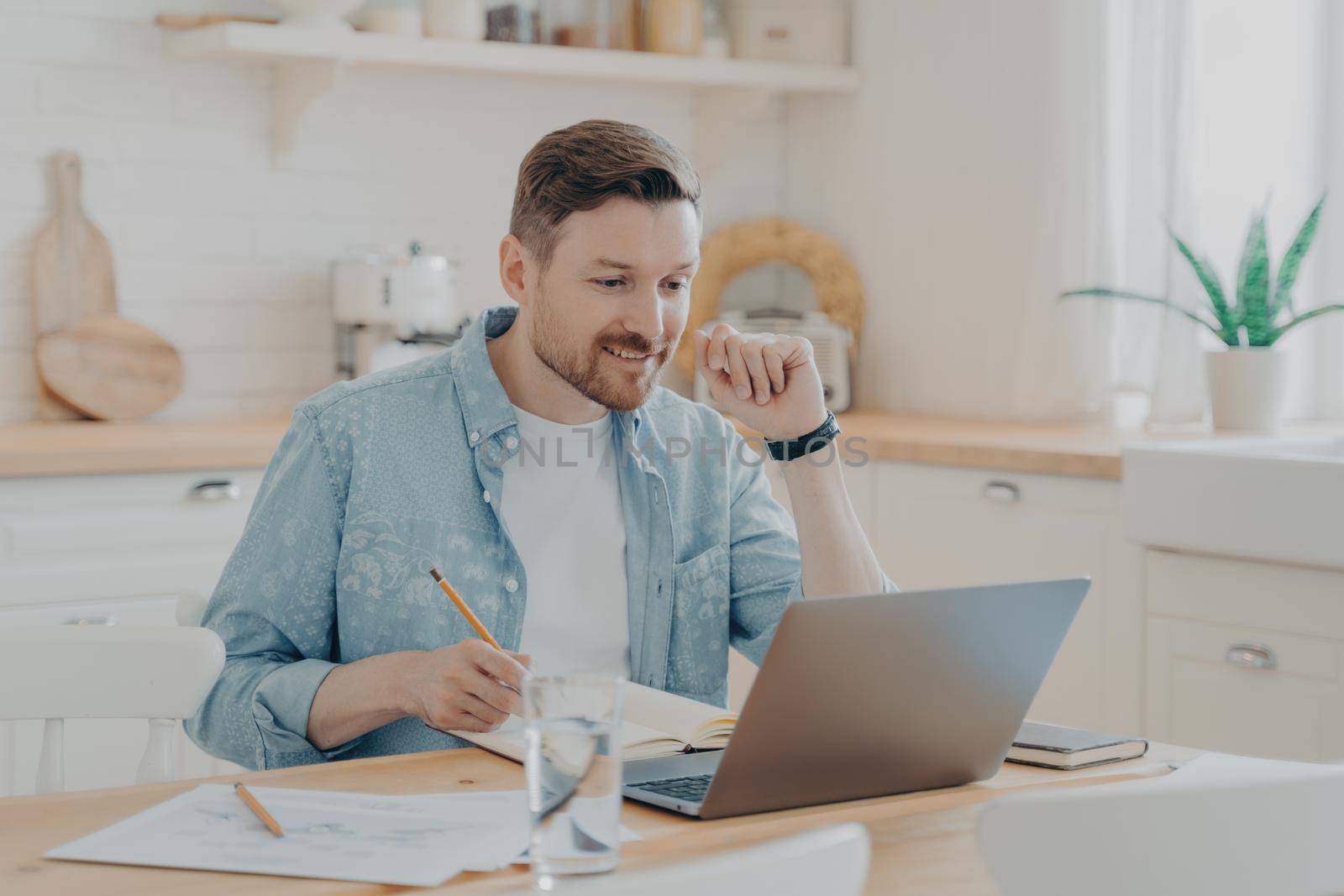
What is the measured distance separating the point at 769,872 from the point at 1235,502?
1.91 meters

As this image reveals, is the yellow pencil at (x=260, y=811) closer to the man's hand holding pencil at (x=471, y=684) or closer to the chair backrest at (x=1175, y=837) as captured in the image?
the man's hand holding pencil at (x=471, y=684)

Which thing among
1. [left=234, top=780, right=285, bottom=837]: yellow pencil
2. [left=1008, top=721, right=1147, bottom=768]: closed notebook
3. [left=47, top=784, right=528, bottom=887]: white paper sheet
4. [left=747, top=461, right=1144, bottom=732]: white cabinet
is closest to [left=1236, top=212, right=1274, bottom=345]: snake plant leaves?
[left=747, top=461, right=1144, bottom=732]: white cabinet

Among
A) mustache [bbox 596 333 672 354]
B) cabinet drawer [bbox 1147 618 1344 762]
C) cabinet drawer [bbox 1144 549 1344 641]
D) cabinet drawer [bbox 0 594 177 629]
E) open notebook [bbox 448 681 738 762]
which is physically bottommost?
cabinet drawer [bbox 1147 618 1344 762]

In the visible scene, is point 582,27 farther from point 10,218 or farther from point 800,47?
point 10,218

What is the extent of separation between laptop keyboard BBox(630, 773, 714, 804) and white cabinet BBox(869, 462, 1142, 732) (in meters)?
1.53

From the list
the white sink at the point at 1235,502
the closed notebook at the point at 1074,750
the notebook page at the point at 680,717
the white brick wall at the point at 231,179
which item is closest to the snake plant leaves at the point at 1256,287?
the white sink at the point at 1235,502

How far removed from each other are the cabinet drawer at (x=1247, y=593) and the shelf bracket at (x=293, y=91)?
1852 millimetres

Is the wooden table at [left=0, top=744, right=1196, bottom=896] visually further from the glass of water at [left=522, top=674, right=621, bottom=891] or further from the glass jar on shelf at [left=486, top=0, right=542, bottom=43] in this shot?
the glass jar on shelf at [left=486, top=0, right=542, bottom=43]

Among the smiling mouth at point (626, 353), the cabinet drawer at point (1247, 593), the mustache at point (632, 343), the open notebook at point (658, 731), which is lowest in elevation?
the cabinet drawer at point (1247, 593)

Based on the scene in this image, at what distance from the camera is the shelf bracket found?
3.22 meters

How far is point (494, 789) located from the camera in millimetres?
1184

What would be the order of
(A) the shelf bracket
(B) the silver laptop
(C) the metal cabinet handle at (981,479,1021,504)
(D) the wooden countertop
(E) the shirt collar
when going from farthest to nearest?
1. (A) the shelf bracket
2. (C) the metal cabinet handle at (981,479,1021,504)
3. (D) the wooden countertop
4. (E) the shirt collar
5. (B) the silver laptop

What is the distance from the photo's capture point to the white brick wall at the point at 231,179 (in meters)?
3.15

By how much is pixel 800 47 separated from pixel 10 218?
186 centimetres
